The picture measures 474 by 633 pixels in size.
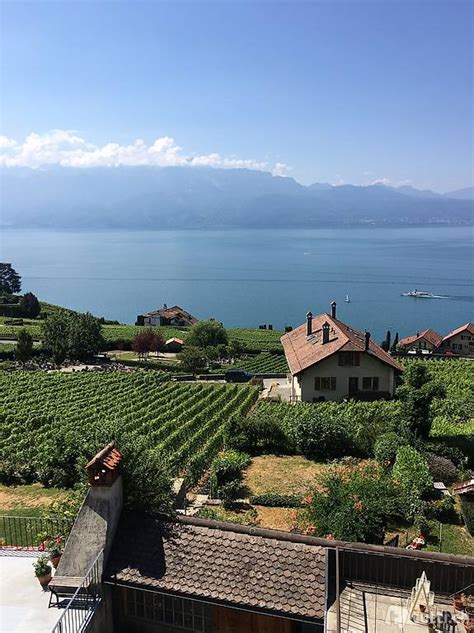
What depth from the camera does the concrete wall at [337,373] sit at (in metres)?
38.6

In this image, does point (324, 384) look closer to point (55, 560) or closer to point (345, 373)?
point (345, 373)

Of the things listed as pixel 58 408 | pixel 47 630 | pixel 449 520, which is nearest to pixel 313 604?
pixel 47 630

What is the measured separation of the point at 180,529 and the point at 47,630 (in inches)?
102

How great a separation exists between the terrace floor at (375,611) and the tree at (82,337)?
5759cm

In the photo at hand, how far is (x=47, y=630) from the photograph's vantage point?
29.6 ft

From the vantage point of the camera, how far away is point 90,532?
9641mm

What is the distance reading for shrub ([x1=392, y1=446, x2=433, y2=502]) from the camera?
18.3 meters

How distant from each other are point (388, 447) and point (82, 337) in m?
47.7

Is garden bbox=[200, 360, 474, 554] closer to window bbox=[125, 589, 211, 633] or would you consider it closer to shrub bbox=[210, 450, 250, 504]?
shrub bbox=[210, 450, 250, 504]

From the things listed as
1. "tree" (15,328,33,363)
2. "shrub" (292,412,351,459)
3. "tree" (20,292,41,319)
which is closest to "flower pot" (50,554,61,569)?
"shrub" (292,412,351,459)

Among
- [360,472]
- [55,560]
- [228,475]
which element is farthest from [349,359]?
[55,560]

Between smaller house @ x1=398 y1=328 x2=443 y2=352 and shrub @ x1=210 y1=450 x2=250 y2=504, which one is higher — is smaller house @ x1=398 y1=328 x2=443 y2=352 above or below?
below

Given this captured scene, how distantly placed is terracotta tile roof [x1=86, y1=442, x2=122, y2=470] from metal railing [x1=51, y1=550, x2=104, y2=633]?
1402mm

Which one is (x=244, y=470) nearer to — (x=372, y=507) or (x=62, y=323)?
(x=372, y=507)
